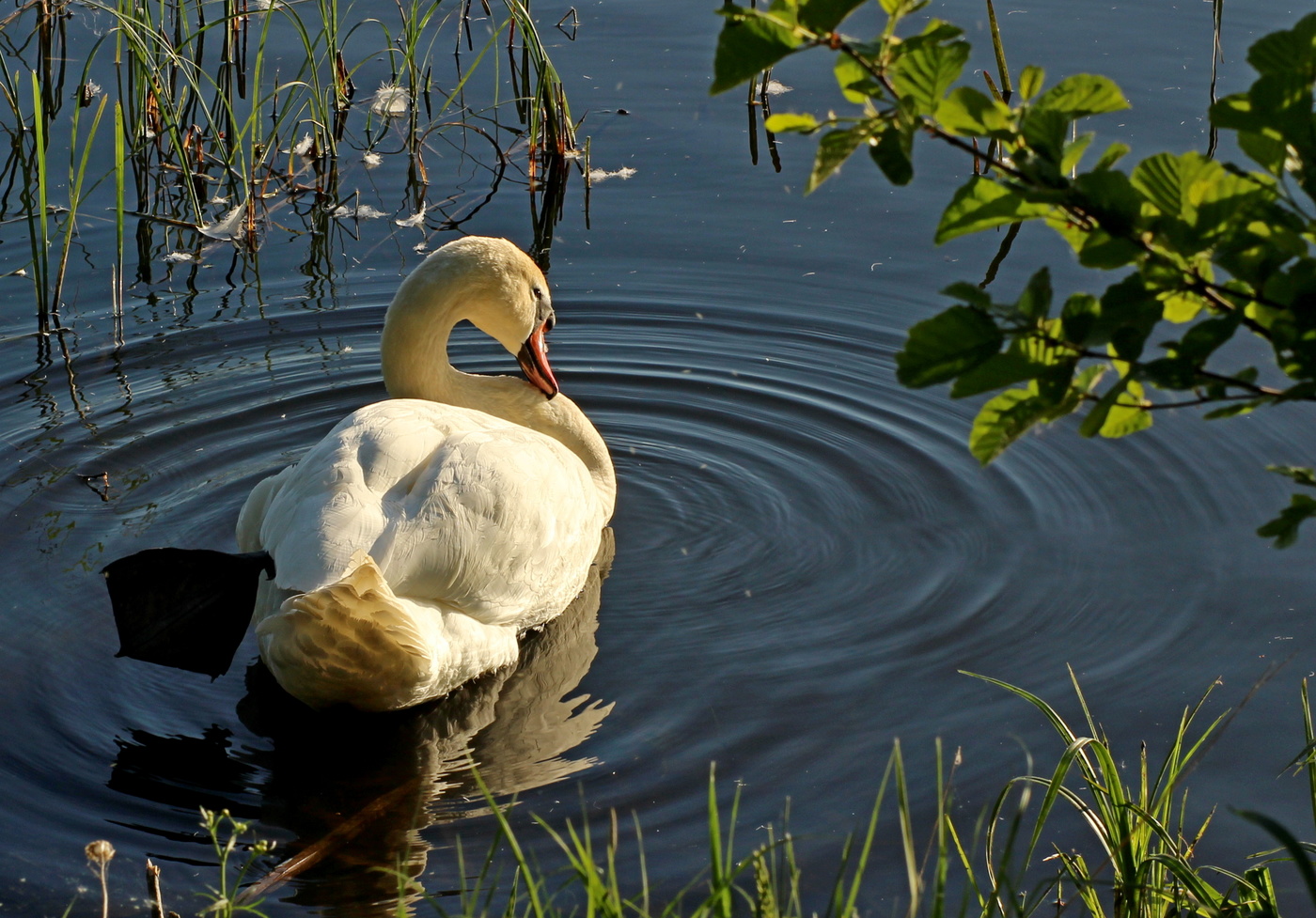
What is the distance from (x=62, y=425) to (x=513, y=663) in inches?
100

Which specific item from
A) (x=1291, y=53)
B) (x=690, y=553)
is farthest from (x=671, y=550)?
(x=1291, y=53)

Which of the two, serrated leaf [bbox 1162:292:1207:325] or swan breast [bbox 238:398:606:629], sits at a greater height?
serrated leaf [bbox 1162:292:1207:325]

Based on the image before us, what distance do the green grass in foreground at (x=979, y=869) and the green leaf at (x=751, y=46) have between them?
1.20m

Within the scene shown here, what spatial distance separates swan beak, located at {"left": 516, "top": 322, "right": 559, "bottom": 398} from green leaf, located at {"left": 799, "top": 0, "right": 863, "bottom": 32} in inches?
170

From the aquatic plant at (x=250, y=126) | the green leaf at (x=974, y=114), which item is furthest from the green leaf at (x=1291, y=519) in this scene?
the aquatic plant at (x=250, y=126)

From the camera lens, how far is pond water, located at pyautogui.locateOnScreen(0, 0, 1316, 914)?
3.98 m

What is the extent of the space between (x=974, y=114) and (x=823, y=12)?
23cm

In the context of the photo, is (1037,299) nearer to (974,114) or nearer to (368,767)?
(974,114)

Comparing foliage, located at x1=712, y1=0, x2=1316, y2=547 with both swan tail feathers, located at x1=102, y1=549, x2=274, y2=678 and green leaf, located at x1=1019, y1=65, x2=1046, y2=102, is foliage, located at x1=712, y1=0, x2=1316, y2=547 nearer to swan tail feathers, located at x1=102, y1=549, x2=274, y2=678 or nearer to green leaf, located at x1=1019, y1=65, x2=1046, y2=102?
green leaf, located at x1=1019, y1=65, x2=1046, y2=102

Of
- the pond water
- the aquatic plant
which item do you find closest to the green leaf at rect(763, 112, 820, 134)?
the pond water

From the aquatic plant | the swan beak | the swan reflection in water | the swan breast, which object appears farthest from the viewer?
the aquatic plant

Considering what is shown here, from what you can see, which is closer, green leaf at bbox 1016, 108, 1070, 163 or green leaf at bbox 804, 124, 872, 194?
green leaf at bbox 1016, 108, 1070, 163

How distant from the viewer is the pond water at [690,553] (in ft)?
13.1

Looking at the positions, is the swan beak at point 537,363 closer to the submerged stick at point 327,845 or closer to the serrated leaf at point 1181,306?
the submerged stick at point 327,845
